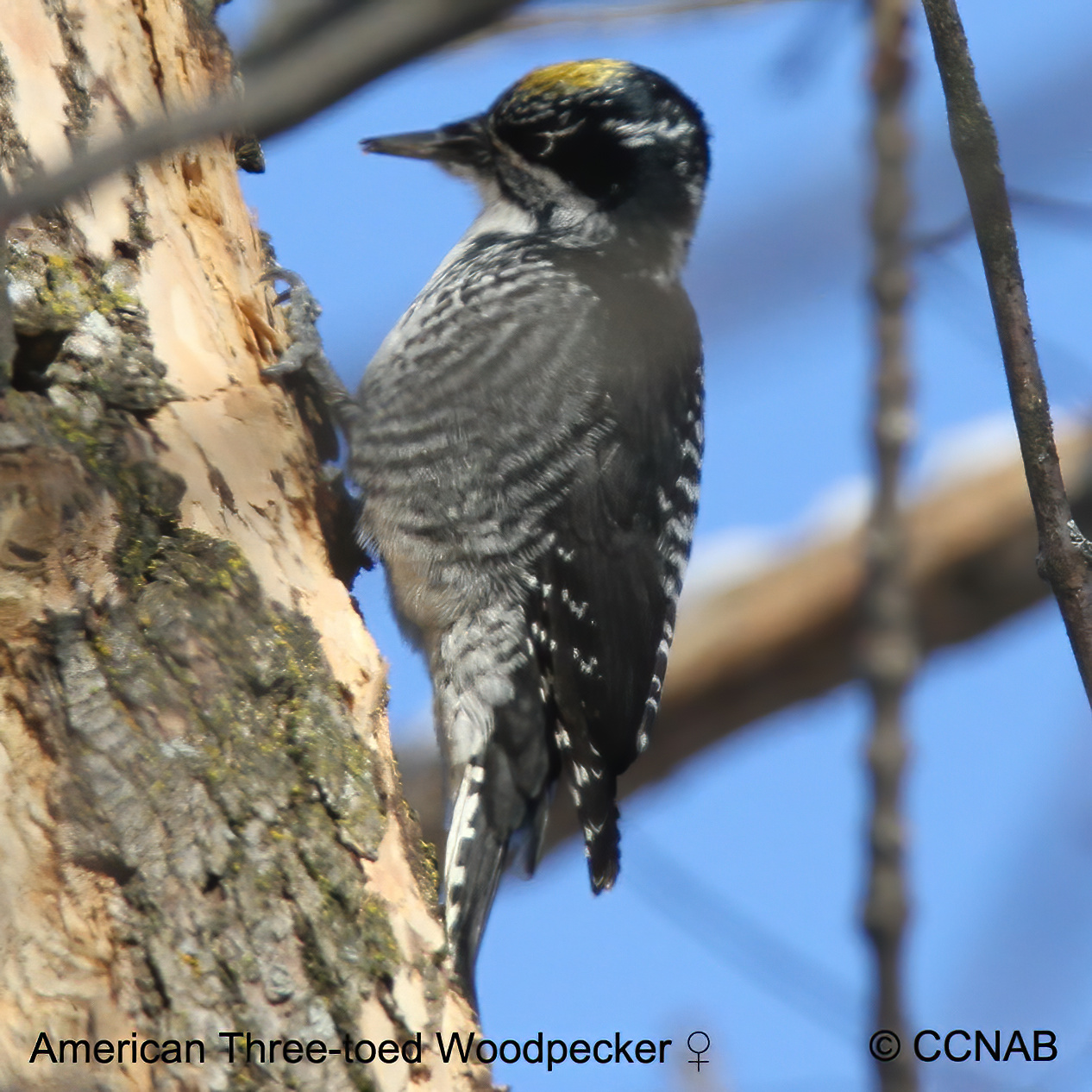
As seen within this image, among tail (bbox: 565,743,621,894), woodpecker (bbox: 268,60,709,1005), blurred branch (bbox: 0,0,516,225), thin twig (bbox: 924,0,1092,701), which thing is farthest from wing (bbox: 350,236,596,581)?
blurred branch (bbox: 0,0,516,225)

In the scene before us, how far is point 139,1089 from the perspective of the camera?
74.8 inches

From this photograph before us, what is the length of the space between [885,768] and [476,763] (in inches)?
72.3

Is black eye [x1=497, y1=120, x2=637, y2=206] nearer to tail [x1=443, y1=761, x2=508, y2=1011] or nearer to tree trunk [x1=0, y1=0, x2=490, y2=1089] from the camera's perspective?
tree trunk [x1=0, y1=0, x2=490, y2=1089]

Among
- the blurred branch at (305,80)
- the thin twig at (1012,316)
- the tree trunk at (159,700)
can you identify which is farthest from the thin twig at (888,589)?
the tree trunk at (159,700)

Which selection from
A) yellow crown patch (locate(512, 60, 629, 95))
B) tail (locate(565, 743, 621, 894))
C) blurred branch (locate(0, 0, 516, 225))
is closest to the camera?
blurred branch (locate(0, 0, 516, 225))

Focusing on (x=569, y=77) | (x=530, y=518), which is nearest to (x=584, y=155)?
(x=569, y=77)

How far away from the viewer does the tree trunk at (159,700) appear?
198 cm

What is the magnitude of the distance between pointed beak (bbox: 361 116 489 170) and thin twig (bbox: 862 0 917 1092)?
2244 millimetres

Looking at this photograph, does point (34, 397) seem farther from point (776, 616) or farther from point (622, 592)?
point (776, 616)

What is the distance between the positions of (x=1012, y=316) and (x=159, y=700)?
4.33ft

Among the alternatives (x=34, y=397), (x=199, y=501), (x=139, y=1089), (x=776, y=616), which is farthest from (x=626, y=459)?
(x=776, y=616)

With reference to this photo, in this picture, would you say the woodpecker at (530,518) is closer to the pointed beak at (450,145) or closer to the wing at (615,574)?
the wing at (615,574)

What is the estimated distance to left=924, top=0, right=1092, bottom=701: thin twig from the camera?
5.78 ft

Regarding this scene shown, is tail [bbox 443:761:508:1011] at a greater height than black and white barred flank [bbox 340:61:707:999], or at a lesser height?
lesser
